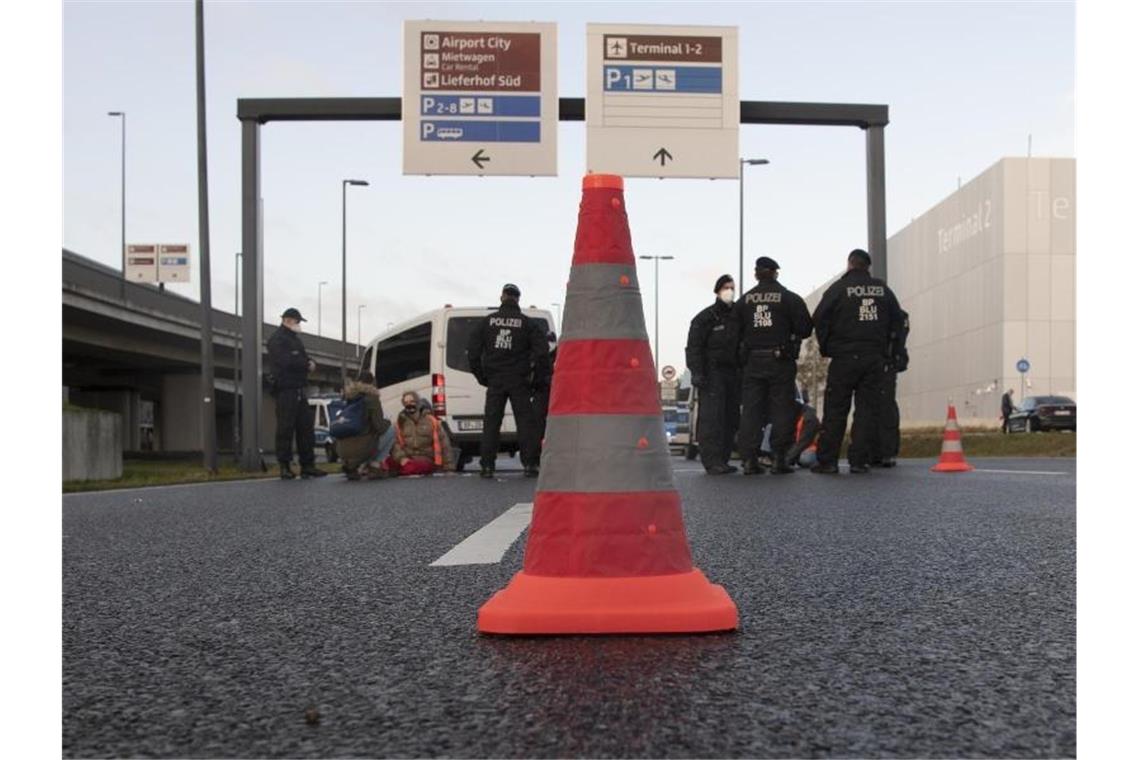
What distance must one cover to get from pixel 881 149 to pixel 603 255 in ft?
53.8

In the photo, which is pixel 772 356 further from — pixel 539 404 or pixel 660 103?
pixel 660 103

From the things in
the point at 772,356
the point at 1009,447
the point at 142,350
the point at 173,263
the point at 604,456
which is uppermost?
the point at 173,263

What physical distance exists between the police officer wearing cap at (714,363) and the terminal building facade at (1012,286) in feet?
155

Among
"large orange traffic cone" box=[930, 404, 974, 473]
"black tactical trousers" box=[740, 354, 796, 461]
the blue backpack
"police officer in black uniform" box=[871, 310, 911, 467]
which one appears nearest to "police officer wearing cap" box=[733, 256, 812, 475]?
"black tactical trousers" box=[740, 354, 796, 461]

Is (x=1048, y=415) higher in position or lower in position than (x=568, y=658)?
lower

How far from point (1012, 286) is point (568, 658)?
60.0 metres

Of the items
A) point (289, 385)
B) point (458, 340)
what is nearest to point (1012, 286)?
point (458, 340)

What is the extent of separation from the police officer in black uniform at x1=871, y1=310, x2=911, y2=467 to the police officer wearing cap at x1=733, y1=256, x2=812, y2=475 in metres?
0.96

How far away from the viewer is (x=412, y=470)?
13766 mm

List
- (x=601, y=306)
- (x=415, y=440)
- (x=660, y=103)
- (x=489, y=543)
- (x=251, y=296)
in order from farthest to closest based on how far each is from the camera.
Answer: (x=660, y=103)
(x=251, y=296)
(x=415, y=440)
(x=489, y=543)
(x=601, y=306)

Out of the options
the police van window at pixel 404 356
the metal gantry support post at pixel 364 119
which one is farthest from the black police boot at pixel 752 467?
the metal gantry support post at pixel 364 119

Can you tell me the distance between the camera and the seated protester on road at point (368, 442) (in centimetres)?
1340

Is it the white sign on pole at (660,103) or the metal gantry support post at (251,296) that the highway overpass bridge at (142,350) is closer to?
the metal gantry support post at (251,296)

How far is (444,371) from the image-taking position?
1633 cm
